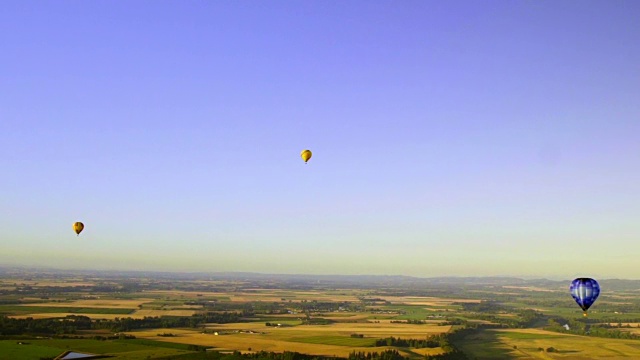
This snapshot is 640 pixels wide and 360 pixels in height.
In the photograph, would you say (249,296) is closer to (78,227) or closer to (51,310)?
(51,310)

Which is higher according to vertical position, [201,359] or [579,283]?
[579,283]

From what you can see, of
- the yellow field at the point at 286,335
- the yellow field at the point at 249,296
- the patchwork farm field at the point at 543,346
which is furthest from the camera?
the yellow field at the point at 249,296

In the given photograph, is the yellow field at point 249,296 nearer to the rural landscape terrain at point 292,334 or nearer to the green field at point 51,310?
the rural landscape terrain at point 292,334

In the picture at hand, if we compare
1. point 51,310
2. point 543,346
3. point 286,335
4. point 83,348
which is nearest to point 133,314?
point 51,310

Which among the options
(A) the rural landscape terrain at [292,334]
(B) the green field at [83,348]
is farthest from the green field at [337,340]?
(B) the green field at [83,348]

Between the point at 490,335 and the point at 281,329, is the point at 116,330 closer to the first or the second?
the point at 281,329

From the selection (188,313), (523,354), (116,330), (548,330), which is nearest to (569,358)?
(523,354)

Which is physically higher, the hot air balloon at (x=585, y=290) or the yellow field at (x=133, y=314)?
the hot air balloon at (x=585, y=290)

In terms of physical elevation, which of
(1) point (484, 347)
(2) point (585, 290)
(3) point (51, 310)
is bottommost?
(1) point (484, 347)
